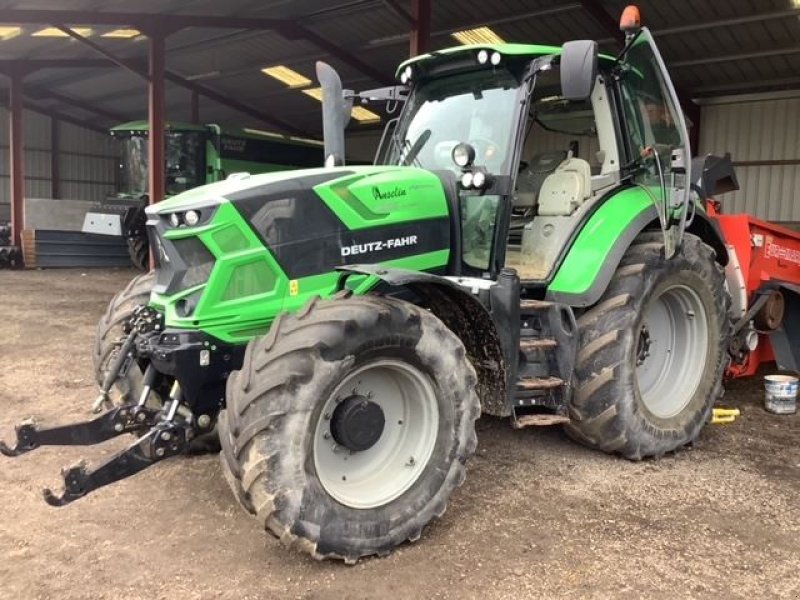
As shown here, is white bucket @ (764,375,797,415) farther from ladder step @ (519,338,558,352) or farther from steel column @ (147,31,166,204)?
steel column @ (147,31,166,204)

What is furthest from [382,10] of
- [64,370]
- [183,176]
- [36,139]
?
[36,139]

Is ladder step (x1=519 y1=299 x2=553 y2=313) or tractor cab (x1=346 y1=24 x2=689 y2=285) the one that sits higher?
tractor cab (x1=346 y1=24 x2=689 y2=285)

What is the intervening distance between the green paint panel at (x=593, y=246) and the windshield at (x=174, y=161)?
13783mm

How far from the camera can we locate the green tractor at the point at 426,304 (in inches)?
124

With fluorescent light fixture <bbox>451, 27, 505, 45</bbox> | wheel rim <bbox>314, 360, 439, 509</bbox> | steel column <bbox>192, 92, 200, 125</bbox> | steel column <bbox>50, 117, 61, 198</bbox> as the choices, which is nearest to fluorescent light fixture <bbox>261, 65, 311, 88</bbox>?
steel column <bbox>192, 92, 200, 125</bbox>

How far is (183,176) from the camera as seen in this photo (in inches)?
677

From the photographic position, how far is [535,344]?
411 cm

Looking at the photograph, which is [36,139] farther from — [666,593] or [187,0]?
[666,593]

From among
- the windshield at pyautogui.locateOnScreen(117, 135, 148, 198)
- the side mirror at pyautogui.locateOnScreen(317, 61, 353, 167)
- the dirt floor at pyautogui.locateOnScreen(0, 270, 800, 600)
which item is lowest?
the dirt floor at pyautogui.locateOnScreen(0, 270, 800, 600)

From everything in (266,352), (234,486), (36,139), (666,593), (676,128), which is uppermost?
(36,139)

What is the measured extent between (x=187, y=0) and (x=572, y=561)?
40.3ft

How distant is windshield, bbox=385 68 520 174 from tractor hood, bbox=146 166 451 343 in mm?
599

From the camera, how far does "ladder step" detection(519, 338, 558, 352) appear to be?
409 cm

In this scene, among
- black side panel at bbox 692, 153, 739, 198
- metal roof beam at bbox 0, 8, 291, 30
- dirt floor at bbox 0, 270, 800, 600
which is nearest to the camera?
dirt floor at bbox 0, 270, 800, 600
